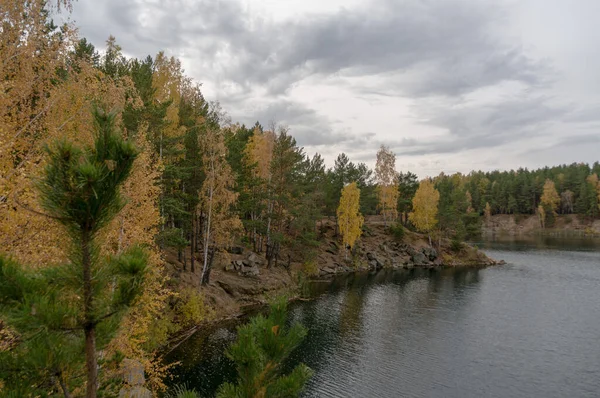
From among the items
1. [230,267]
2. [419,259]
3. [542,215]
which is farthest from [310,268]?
[542,215]

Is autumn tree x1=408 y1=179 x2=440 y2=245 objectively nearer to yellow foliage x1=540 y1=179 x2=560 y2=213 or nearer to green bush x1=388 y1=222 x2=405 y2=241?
green bush x1=388 y1=222 x2=405 y2=241

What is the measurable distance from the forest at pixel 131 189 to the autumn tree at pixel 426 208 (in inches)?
11.0

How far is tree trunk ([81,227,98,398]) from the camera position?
13.2 ft

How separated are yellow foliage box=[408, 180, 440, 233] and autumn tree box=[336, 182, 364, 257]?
18.3 m

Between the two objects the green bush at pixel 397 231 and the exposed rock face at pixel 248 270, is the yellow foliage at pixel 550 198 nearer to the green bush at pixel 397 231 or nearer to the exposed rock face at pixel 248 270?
the green bush at pixel 397 231

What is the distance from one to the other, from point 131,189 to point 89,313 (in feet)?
39.8

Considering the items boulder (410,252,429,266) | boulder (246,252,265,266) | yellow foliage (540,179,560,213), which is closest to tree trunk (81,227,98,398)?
boulder (246,252,265,266)

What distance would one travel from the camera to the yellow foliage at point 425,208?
7144cm

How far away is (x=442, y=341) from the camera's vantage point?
2958cm

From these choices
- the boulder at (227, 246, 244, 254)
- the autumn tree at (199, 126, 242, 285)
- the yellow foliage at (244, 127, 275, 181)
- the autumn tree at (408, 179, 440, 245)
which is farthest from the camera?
the autumn tree at (408, 179, 440, 245)

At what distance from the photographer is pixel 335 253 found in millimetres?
62281

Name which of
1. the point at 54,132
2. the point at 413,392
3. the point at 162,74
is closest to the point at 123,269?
the point at 54,132

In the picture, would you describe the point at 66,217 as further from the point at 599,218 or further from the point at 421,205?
the point at 599,218

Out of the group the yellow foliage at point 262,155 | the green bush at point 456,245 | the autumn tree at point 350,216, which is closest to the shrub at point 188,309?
the yellow foliage at point 262,155
